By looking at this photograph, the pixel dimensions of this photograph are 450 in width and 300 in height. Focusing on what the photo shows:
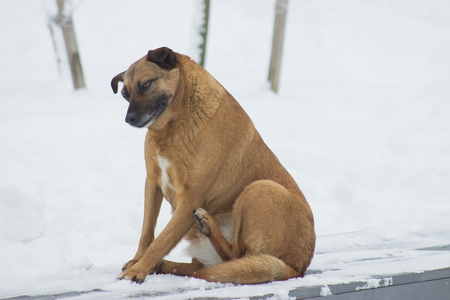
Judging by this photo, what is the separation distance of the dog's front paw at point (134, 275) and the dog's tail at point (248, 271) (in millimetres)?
261

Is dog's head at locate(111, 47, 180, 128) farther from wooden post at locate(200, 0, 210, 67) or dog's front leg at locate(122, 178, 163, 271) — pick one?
wooden post at locate(200, 0, 210, 67)

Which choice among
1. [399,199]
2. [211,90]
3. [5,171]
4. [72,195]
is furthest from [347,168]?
[211,90]

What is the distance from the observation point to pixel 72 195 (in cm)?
571

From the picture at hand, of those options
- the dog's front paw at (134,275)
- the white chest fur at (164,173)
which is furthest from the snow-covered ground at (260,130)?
the white chest fur at (164,173)

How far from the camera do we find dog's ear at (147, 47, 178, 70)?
3012mm

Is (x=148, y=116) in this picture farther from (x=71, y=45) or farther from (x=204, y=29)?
(x=71, y=45)

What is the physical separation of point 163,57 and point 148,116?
0.33 m

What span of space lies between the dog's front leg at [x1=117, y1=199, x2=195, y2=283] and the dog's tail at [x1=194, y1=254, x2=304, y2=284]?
0.68ft

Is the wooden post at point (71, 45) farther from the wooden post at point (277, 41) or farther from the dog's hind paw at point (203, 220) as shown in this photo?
the dog's hind paw at point (203, 220)

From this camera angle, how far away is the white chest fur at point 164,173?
306cm

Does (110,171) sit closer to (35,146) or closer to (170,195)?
(35,146)

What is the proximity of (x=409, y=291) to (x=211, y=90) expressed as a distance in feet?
4.87

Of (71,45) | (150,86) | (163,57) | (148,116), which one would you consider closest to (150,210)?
(148,116)

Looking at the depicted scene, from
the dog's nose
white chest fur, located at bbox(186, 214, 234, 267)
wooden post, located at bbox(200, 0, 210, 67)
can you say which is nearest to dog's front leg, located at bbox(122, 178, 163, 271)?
white chest fur, located at bbox(186, 214, 234, 267)
